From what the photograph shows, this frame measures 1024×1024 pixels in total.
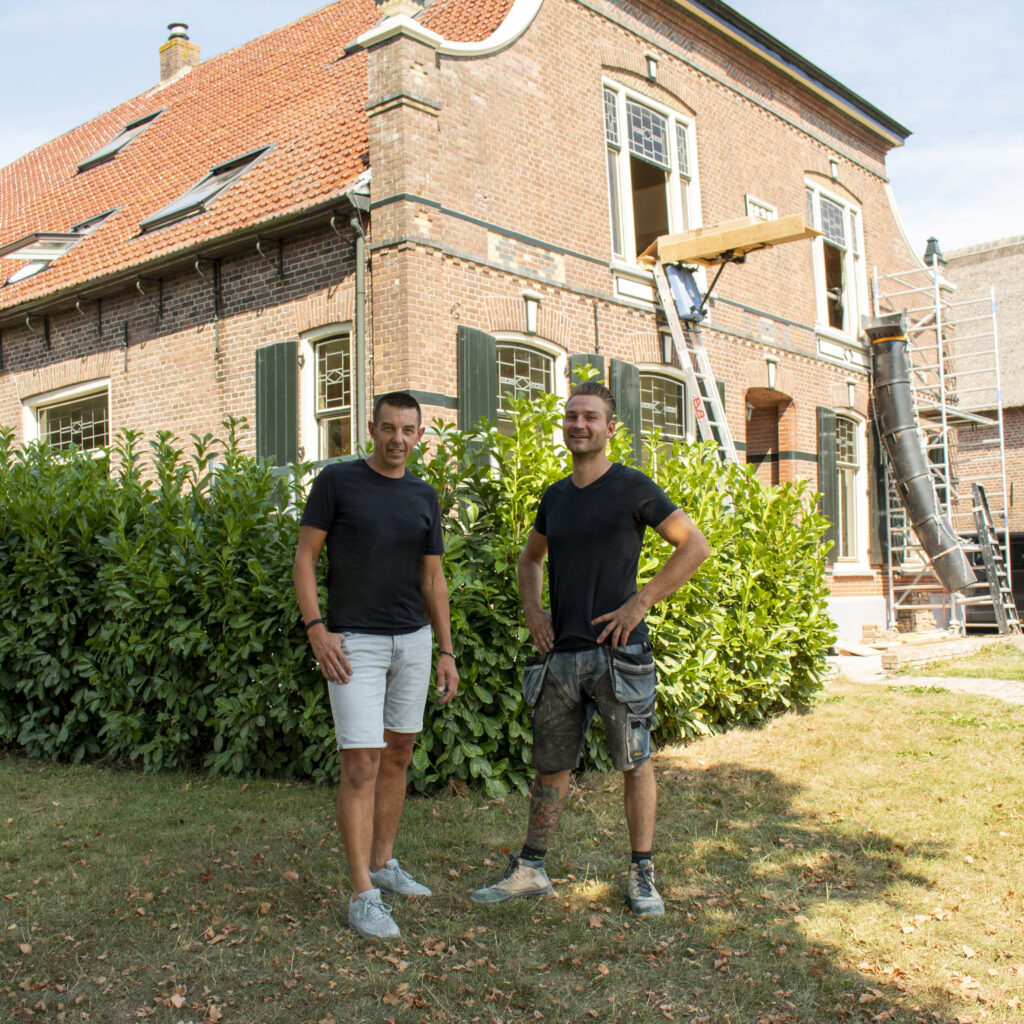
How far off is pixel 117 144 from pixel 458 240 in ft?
34.0

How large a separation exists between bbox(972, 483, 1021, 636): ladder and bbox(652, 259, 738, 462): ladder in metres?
6.14

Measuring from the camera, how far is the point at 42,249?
1410 cm

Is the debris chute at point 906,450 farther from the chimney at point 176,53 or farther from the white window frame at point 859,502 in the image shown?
the chimney at point 176,53

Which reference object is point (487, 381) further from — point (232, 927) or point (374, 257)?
point (232, 927)

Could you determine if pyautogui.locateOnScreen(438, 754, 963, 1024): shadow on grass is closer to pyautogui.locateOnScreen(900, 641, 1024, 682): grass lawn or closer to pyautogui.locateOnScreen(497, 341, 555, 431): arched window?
pyautogui.locateOnScreen(497, 341, 555, 431): arched window

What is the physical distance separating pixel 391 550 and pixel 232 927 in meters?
1.56

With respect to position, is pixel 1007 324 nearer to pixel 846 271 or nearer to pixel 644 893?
pixel 846 271

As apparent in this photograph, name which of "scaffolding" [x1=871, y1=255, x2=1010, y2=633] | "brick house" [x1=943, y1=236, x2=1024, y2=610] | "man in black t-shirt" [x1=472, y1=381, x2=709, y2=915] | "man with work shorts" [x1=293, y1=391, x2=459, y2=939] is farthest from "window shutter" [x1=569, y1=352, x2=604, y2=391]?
"brick house" [x1=943, y1=236, x2=1024, y2=610]

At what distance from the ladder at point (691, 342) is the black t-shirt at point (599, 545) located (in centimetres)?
839

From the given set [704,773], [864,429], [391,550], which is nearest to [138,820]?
[391,550]

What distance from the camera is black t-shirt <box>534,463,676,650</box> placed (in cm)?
400

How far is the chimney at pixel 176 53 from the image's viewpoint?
2028 cm

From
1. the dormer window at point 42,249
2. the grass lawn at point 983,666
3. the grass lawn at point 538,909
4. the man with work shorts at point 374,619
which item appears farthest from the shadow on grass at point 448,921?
the dormer window at point 42,249

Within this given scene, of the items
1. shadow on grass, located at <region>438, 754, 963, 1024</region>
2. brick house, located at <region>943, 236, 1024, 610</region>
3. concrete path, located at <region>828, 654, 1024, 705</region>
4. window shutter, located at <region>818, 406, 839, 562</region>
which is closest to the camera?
shadow on grass, located at <region>438, 754, 963, 1024</region>
